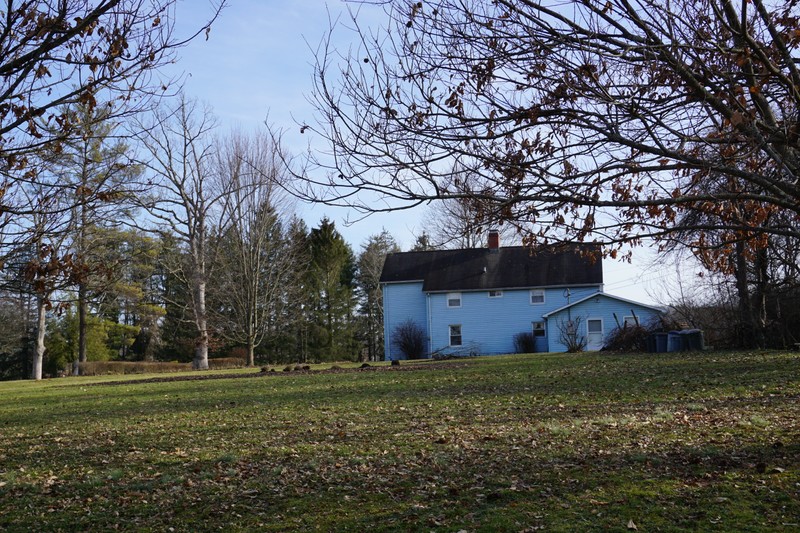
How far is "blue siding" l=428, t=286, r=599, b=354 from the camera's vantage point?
3956 centimetres

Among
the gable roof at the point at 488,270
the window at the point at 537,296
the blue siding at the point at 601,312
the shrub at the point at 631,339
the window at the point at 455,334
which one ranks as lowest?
the shrub at the point at 631,339

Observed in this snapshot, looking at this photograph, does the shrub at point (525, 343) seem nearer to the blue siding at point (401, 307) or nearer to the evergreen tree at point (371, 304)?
the blue siding at point (401, 307)

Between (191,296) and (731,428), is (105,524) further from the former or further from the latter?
(191,296)

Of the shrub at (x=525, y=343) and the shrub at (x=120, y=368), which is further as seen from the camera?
the shrub at (x=525, y=343)

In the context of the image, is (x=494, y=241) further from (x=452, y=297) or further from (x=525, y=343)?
(x=525, y=343)

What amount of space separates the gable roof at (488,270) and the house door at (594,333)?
8.68 feet

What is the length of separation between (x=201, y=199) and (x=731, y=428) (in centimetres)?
2946

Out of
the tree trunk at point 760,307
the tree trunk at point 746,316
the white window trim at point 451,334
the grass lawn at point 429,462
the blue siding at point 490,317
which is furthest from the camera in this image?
the white window trim at point 451,334

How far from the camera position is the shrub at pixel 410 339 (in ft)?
130

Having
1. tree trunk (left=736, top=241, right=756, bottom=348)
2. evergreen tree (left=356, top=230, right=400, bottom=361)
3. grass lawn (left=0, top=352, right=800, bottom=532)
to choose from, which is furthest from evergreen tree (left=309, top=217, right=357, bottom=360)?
grass lawn (left=0, top=352, right=800, bottom=532)

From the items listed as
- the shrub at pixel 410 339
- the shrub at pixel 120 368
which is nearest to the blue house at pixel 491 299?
the shrub at pixel 410 339

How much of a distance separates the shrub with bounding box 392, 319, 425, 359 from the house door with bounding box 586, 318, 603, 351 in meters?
8.80

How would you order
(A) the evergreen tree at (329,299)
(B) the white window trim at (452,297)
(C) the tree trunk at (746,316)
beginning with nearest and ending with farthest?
1. (C) the tree trunk at (746,316)
2. (B) the white window trim at (452,297)
3. (A) the evergreen tree at (329,299)

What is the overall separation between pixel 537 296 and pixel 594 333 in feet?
12.9
